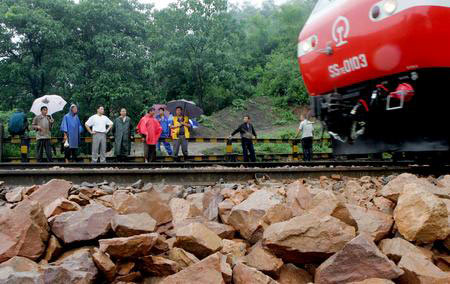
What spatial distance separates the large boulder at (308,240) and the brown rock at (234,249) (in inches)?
7.6

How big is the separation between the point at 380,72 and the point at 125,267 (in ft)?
13.1

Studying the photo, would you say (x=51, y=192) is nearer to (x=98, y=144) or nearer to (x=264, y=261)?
(x=264, y=261)

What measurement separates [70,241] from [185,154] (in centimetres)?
873

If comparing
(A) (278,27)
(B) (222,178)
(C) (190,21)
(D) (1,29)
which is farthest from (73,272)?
(A) (278,27)

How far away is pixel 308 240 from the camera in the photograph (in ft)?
6.73

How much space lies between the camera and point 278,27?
135 ft

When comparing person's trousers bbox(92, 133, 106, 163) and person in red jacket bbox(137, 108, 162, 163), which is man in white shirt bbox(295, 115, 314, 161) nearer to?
person in red jacket bbox(137, 108, 162, 163)

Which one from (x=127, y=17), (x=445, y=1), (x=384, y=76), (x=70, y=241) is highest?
(x=127, y=17)

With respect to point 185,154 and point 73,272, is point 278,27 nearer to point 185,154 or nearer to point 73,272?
point 185,154

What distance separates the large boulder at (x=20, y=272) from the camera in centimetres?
162

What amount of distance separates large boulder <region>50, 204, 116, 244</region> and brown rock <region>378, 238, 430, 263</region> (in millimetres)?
1549

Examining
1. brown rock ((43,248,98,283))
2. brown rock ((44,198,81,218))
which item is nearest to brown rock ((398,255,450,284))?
brown rock ((43,248,98,283))

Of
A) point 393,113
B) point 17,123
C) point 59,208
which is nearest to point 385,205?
point 59,208

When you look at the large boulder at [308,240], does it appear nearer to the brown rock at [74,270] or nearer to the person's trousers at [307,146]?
the brown rock at [74,270]
